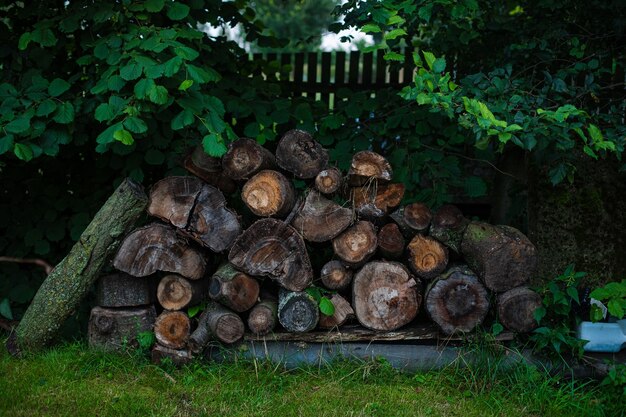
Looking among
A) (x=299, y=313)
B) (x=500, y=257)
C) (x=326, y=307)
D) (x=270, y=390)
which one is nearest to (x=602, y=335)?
(x=500, y=257)

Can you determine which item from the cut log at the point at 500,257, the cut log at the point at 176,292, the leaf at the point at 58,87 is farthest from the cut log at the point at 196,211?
the cut log at the point at 500,257

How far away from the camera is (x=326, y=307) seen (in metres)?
4.29

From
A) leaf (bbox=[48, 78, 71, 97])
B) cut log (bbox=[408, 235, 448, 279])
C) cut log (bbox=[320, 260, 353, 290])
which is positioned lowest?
cut log (bbox=[320, 260, 353, 290])

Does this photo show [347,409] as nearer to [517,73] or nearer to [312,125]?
[312,125]

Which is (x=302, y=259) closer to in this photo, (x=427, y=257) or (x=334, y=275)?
(x=334, y=275)

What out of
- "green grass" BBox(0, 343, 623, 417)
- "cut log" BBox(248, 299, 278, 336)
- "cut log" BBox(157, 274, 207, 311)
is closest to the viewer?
"green grass" BBox(0, 343, 623, 417)

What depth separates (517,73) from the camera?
4.86 metres

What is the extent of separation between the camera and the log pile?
14.2 feet

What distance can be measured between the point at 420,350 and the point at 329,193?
1135mm

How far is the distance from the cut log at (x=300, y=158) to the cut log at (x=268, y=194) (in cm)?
9

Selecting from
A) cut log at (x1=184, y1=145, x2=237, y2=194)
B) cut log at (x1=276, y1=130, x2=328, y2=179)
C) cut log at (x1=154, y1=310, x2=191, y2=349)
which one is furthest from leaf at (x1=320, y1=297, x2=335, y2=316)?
cut log at (x1=184, y1=145, x2=237, y2=194)

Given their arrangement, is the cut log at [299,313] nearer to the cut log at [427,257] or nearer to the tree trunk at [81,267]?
the cut log at [427,257]

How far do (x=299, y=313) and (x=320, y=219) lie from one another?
1.95 ft

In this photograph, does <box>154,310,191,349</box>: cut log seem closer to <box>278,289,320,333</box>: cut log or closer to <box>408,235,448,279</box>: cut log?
<box>278,289,320,333</box>: cut log
